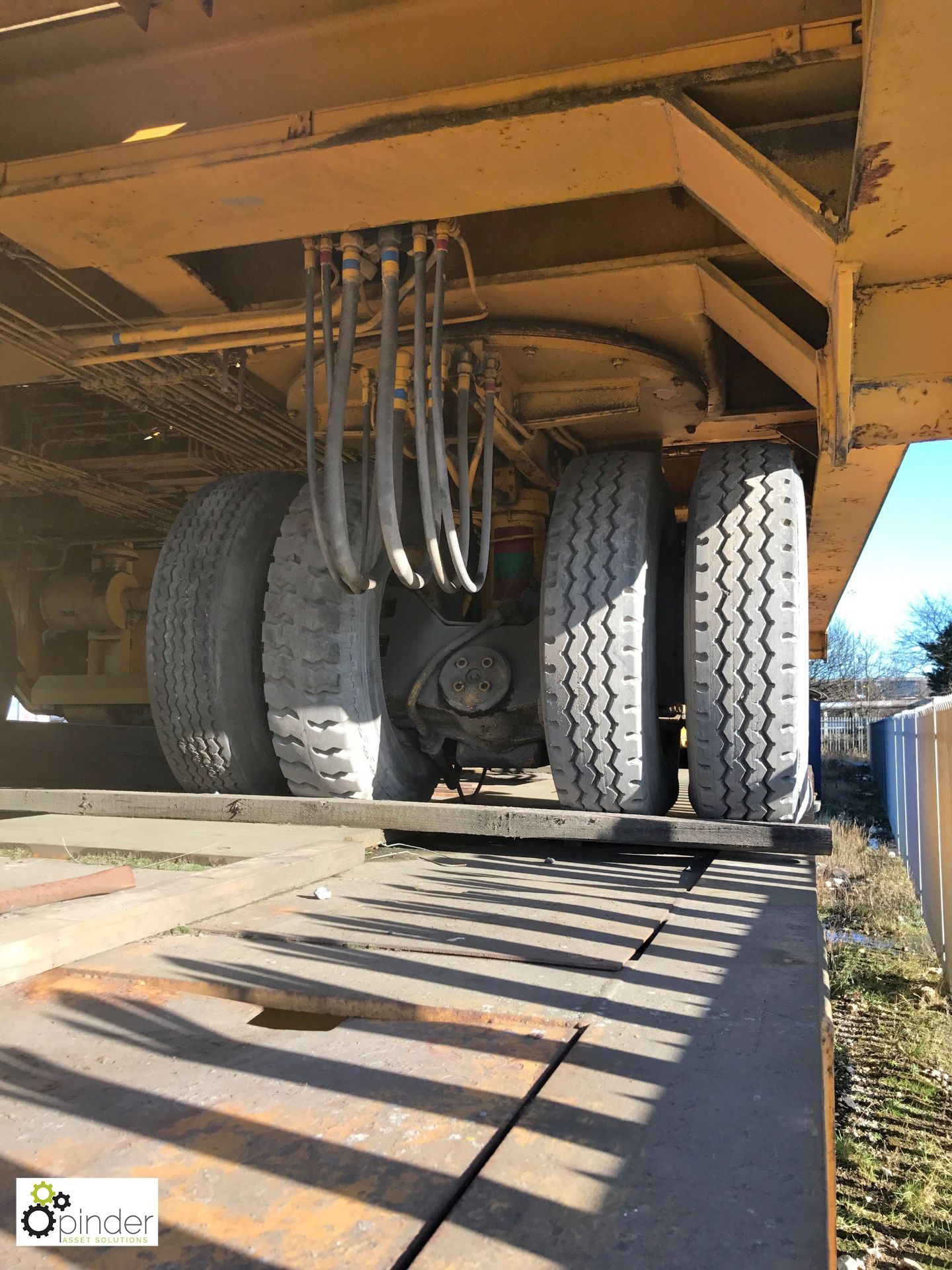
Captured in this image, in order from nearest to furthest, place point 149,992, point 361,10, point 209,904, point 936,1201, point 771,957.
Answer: point 149,992, point 771,957, point 209,904, point 361,10, point 936,1201

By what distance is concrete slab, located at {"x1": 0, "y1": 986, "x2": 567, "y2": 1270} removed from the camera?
0.95m

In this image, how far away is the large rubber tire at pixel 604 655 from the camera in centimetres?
329

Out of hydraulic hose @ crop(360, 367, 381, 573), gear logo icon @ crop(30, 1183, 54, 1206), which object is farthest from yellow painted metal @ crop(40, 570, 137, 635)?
gear logo icon @ crop(30, 1183, 54, 1206)

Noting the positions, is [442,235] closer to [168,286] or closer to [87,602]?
[168,286]

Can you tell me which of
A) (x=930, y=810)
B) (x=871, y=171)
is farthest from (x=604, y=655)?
(x=930, y=810)

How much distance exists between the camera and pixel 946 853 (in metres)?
5.78

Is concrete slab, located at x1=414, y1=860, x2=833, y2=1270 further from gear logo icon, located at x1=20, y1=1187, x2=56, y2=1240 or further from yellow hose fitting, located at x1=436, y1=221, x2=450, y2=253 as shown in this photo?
yellow hose fitting, located at x1=436, y1=221, x2=450, y2=253

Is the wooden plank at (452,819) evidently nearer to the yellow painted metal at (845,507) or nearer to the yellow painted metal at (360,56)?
the yellow painted metal at (845,507)

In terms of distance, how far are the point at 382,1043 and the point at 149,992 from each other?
47 cm

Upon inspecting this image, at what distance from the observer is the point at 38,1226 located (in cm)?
97

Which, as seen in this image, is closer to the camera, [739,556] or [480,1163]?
[480,1163]

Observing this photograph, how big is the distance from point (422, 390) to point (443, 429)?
34 cm

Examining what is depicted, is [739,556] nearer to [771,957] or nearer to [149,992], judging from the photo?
[771,957]

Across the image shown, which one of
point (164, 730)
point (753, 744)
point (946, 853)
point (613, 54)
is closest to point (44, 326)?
point (164, 730)
